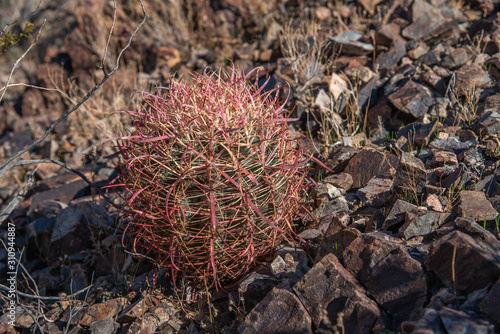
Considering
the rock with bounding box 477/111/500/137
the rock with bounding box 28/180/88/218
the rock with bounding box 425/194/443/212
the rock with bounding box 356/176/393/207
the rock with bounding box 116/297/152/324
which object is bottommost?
the rock with bounding box 28/180/88/218

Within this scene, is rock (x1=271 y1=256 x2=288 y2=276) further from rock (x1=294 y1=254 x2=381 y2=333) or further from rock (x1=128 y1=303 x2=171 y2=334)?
rock (x1=128 y1=303 x2=171 y2=334)

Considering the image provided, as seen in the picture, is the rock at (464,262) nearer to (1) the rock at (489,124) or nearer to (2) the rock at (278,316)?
(2) the rock at (278,316)

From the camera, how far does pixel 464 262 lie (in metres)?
2.04

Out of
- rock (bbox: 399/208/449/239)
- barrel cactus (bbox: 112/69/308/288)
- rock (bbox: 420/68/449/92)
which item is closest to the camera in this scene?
barrel cactus (bbox: 112/69/308/288)

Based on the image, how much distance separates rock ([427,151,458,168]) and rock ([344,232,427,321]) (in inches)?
42.0

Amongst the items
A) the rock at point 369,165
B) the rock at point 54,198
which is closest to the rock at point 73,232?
the rock at point 54,198

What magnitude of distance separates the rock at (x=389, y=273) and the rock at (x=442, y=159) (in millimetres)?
1067

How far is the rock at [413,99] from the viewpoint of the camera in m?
4.09

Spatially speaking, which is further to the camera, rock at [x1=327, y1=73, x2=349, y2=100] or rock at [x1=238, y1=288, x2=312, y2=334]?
rock at [x1=327, y1=73, x2=349, y2=100]

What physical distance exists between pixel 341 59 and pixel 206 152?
345 cm

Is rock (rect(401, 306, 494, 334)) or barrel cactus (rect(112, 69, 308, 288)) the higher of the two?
barrel cactus (rect(112, 69, 308, 288))

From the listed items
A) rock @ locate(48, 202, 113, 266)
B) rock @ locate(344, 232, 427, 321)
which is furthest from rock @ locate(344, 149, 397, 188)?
rock @ locate(48, 202, 113, 266)

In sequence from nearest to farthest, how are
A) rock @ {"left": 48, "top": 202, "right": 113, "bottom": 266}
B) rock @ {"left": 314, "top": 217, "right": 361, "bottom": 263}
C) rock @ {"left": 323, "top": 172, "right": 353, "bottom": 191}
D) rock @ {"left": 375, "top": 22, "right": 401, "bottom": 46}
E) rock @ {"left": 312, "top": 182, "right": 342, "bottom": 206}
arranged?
1. rock @ {"left": 314, "top": 217, "right": 361, "bottom": 263}
2. rock @ {"left": 312, "top": 182, "right": 342, "bottom": 206}
3. rock @ {"left": 323, "top": 172, "right": 353, "bottom": 191}
4. rock @ {"left": 48, "top": 202, "right": 113, "bottom": 266}
5. rock @ {"left": 375, "top": 22, "right": 401, "bottom": 46}

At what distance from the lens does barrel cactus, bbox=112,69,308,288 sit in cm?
241
